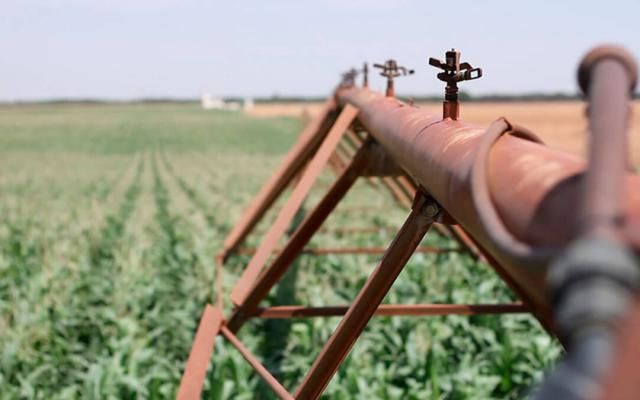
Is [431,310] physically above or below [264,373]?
below

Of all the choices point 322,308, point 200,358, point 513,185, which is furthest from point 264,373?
point 513,185

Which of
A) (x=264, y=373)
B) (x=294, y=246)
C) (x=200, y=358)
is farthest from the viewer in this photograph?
(x=294, y=246)

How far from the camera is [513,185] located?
54.6 inches

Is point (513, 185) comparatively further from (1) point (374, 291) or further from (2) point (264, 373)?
(2) point (264, 373)

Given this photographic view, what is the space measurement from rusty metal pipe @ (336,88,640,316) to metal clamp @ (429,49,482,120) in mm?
68

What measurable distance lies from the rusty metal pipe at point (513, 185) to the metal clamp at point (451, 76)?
7 centimetres

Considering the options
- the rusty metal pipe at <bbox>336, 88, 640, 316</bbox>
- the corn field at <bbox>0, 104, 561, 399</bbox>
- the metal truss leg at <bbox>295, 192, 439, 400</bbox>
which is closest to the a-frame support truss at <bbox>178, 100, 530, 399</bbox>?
the metal truss leg at <bbox>295, 192, 439, 400</bbox>

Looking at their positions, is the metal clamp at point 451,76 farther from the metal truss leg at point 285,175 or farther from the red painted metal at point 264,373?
the metal truss leg at point 285,175

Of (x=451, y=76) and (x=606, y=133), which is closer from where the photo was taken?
(x=606, y=133)

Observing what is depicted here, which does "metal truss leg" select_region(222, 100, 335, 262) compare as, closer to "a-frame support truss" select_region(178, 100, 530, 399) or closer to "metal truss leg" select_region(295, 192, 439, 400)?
"a-frame support truss" select_region(178, 100, 530, 399)

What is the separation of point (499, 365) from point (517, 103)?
106133 millimetres

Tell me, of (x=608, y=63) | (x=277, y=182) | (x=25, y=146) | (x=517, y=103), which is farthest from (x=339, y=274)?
(x=517, y=103)

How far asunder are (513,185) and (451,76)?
4.64 feet

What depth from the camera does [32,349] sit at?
5762 millimetres
